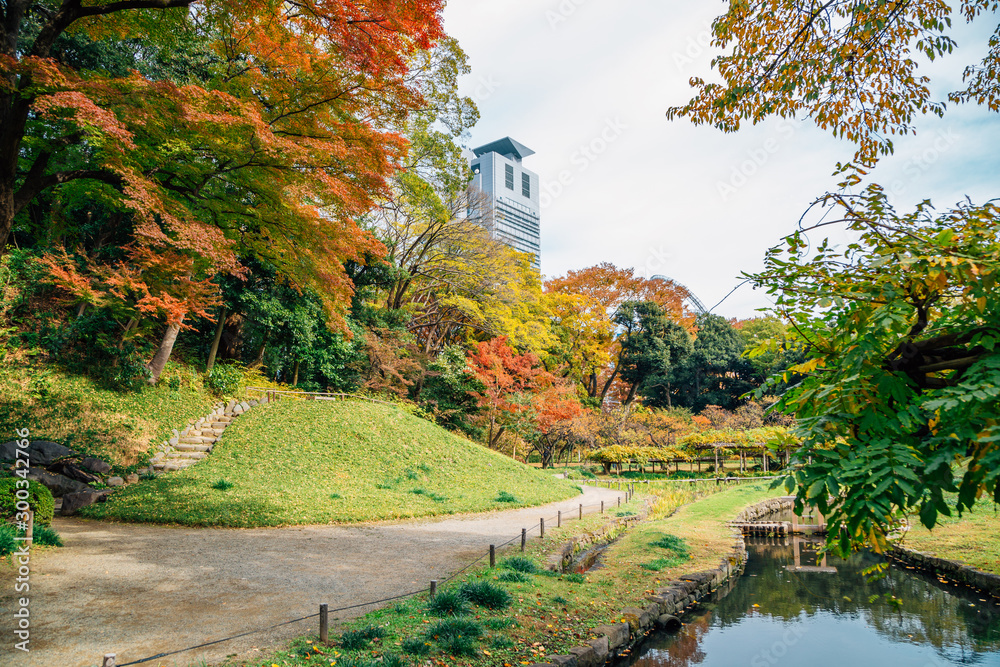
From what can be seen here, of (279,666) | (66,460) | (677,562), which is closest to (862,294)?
(279,666)

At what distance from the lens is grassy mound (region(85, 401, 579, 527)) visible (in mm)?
9102

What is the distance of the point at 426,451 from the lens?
15258 mm

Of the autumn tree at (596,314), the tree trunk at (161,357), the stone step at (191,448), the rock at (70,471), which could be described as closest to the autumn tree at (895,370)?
the rock at (70,471)

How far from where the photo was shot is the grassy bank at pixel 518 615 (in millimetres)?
3893

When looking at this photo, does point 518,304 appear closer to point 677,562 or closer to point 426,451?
point 426,451

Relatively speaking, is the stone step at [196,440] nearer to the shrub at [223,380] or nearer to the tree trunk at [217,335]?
the shrub at [223,380]

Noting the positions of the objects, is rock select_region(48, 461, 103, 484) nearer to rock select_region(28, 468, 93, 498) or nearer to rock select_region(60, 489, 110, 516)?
rock select_region(28, 468, 93, 498)

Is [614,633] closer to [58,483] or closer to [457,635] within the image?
[457,635]

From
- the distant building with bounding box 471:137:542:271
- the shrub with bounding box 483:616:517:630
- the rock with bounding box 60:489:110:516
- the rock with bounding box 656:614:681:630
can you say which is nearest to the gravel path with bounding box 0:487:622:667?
the rock with bounding box 60:489:110:516

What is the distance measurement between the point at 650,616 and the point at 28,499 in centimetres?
816

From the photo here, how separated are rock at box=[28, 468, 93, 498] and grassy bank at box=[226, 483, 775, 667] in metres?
8.29

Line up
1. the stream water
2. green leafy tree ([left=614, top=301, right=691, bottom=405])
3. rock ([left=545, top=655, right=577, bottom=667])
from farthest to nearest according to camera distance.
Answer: green leafy tree ([left=614, top=301, right=691, bottom=405])
the stream water
rock ([left=545, top=655, right=577, bottom=667])

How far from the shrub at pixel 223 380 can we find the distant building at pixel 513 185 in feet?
123

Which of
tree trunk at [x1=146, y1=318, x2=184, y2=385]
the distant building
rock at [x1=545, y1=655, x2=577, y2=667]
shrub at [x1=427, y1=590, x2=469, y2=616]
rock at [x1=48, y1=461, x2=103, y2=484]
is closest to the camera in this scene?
rock at [x1=545, y1=655, x2=577, y2=667]
